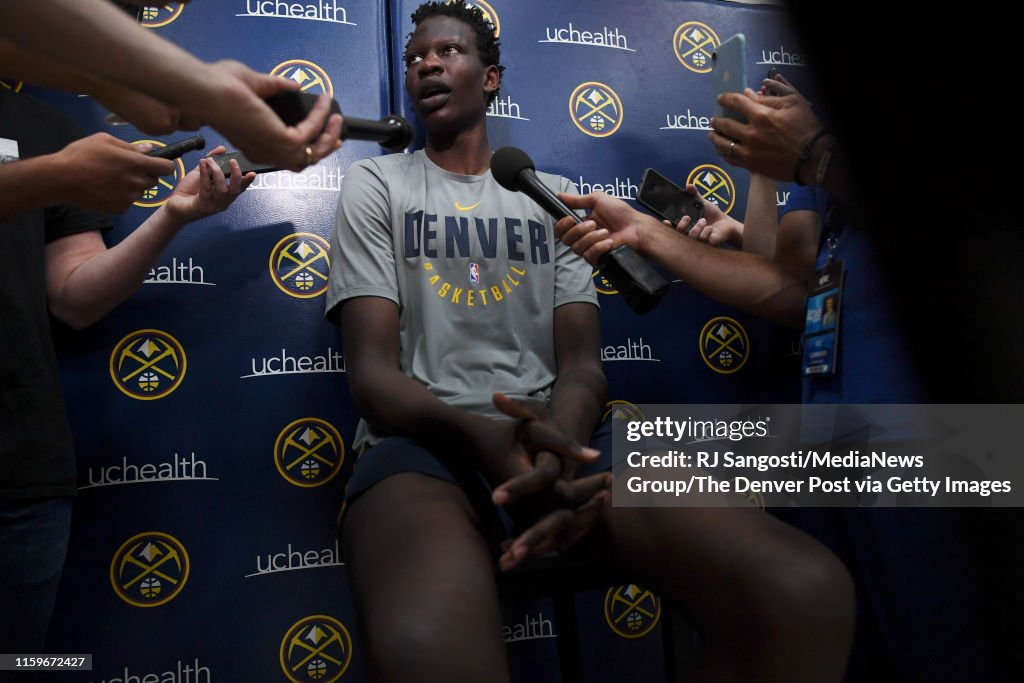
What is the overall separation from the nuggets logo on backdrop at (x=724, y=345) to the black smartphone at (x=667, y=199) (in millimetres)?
358

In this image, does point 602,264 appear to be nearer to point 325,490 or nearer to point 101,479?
point 325,490

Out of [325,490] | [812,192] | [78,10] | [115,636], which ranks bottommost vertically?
[115,636]

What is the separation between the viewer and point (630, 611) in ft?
6.53

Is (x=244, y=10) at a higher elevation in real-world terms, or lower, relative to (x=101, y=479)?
higher

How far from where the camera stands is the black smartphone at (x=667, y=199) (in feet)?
6.51

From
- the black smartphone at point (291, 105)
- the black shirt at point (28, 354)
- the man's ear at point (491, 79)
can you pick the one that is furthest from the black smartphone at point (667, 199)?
the black shirt at point (28, 354)

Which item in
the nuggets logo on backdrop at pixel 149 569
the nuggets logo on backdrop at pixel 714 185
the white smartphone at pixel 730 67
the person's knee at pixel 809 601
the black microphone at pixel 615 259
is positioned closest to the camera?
the person's knee at pixel 809 601

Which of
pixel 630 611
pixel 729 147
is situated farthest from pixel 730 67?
pixel 630 611

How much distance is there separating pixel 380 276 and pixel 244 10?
2.97ft

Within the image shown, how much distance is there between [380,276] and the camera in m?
1.60

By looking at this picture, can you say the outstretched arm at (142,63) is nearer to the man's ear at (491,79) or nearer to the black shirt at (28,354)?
the black shirt at (28,354)

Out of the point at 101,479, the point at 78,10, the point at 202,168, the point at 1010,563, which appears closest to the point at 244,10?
the point at 202,168

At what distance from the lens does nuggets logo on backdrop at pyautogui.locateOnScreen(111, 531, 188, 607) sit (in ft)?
5.57

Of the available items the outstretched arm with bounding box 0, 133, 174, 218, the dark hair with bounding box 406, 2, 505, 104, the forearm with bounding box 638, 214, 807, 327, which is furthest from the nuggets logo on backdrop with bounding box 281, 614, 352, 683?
the dark hair with bounding box 406, 2, 505, 104
